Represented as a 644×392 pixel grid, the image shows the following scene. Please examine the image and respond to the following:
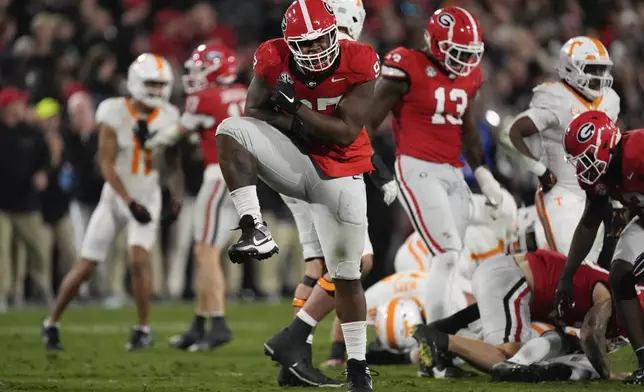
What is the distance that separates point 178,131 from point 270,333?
1.95m

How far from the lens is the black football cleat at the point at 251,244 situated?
5.07 metres

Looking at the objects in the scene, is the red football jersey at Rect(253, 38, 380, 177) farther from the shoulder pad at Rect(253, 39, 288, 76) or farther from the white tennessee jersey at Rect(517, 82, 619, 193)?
the white tennessee jersey at Rect(517, 82, 619, 193)

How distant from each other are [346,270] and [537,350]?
4.70 feet

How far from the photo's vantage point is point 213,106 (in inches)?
339

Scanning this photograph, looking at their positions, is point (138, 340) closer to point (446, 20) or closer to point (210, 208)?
point (210, 208)

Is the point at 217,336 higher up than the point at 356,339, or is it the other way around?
the point at 356,339

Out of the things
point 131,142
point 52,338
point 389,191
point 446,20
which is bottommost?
point 52,338

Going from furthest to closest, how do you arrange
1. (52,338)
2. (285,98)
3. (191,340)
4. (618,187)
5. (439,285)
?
(191,340) < (52,338) < (439,285) < (618,187) < (285,98)

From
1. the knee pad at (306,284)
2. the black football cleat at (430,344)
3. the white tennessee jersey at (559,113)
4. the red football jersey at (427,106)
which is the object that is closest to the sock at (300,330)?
the knee pad at (306,284)

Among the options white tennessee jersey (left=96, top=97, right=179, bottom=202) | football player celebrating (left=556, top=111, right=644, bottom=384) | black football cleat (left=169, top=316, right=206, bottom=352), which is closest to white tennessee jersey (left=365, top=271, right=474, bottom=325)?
football player celebrating (left=556, top=111, right=644, bottom=384)

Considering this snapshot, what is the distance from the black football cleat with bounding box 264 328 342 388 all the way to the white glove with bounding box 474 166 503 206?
5.52 feet

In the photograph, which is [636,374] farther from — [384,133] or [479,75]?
[384,133]

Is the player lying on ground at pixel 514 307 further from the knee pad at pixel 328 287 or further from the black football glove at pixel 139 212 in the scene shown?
the black football glove at pixel 139 212

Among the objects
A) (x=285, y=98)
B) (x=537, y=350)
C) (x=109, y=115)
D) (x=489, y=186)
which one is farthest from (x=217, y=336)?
(x=285, y=98)
